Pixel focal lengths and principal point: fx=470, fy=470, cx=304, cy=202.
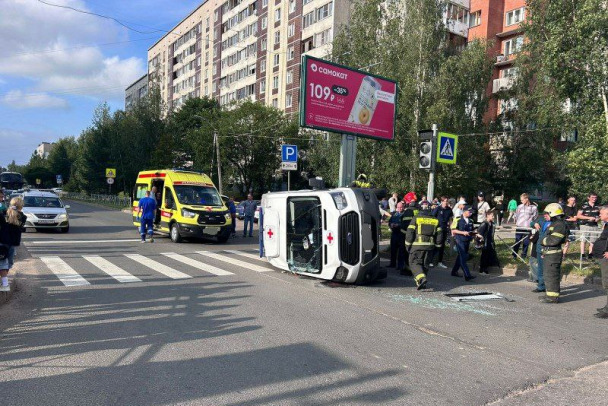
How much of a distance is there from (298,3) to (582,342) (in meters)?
46.1

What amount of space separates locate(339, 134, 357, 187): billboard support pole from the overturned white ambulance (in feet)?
17.3

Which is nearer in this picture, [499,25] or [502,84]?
[502,84]

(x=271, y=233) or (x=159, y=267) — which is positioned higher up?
(x=271, y=233)

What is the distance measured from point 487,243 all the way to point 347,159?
5.47m

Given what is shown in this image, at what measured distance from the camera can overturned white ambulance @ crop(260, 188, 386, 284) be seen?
348 inches

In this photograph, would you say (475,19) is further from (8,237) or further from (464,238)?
(8,237)

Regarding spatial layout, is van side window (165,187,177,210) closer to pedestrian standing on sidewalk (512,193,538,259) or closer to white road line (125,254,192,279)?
white road line (125,254,192,279)

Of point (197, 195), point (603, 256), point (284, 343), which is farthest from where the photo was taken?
point (197, 195)

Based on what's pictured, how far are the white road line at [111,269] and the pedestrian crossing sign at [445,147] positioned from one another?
897 centimetres

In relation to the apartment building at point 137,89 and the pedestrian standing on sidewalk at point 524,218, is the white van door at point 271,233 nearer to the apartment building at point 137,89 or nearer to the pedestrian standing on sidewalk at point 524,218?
the pedestrian standing on sidewalk at point 524,218

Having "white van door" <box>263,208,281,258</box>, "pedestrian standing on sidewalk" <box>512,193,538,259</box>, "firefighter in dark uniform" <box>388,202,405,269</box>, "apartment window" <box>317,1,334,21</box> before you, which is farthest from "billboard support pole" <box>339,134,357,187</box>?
"apartment window" <box>317,1,334,21</box>

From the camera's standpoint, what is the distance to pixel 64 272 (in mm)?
9680

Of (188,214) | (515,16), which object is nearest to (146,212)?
(188,214)

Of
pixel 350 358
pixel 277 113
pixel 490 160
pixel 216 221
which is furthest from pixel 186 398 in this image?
pixel 277 113
